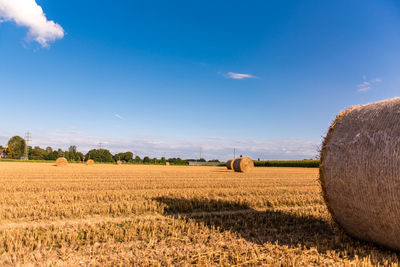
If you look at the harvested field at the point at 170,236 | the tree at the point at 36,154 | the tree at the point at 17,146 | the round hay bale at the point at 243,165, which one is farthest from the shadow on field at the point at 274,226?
the tree at the point at 36,154

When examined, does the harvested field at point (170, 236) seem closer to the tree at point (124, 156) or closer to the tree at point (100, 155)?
the tree at point (100, 155)

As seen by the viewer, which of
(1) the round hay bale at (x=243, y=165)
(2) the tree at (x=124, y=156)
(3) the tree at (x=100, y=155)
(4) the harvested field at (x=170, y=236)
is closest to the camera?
(4) the harvested field at (x=170, y=236)

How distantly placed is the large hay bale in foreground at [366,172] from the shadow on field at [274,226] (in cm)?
33

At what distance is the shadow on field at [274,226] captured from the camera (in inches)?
177

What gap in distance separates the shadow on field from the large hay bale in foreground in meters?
0.33

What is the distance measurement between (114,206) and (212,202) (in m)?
2.88

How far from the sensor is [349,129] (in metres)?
4.79

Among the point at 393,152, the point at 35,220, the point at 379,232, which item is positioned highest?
the point at 393,152

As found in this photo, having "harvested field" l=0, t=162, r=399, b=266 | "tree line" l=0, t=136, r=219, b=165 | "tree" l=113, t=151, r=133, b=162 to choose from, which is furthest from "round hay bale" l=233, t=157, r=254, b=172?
"tree" l=113, t=151, r=133, b=162

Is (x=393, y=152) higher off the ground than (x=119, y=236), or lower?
higher

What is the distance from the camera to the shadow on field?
Result: 449 centimetres

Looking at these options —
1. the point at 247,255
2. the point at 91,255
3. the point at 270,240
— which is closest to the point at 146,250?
the point at 91,255

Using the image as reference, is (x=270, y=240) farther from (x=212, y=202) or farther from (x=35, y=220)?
(x=35, y=220)

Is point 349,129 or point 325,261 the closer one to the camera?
point 325,261
